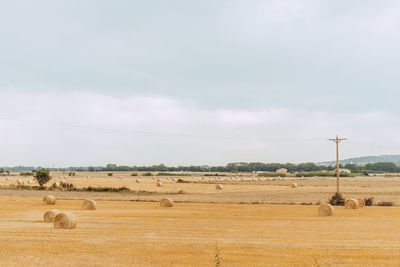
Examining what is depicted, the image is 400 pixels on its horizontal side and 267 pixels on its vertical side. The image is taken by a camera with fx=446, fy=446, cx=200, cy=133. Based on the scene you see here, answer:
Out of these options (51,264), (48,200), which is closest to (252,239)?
(51,264)

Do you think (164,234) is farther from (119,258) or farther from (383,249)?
(383,249)

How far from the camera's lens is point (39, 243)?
19141 mm

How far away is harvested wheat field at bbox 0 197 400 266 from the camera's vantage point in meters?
16.0

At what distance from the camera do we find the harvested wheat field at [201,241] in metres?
16.0

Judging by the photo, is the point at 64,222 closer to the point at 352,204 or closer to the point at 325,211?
the point at 325,211

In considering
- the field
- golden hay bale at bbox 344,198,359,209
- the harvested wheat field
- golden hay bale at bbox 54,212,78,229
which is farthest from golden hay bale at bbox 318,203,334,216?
golden hay bale at bbox 54,212,78,229

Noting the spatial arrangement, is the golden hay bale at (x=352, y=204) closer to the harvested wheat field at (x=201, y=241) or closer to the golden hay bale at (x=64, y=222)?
the harvested wheat field at (x=201, y=241)

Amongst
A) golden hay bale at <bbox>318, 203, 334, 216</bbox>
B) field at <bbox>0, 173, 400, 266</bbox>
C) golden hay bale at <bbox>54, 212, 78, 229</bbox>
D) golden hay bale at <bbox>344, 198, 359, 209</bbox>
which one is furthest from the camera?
golden hay bale at <bbox>344, 198, 359, 209</bbox>

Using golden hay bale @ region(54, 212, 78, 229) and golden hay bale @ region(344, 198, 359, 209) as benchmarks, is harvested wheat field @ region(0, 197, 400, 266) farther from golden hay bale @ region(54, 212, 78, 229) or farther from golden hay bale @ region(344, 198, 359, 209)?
golden hay bale @ region(344, 198, 359, 209)

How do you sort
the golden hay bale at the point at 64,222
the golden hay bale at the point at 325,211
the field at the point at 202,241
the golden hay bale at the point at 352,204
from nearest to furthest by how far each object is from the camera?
the field at the point at 202,241
the golden hay bale at the point at 64,222
the golden hay bale at the point at 325,211
the golden hay bale at the point at 352,204

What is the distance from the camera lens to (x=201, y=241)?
19938 millimetres

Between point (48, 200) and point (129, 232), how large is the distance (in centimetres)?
2212

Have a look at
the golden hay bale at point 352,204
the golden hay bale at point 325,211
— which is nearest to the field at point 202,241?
the golden hay bale at point 325,211

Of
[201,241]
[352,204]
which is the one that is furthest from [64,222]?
[352,204]
